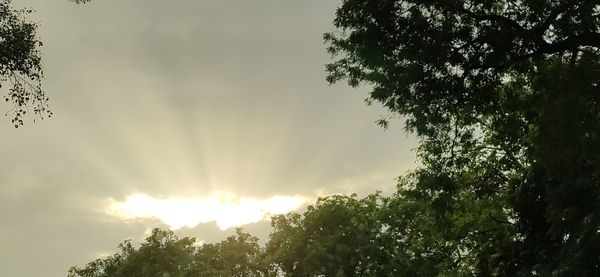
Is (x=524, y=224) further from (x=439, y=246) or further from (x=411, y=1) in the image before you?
(x=411, y=1)

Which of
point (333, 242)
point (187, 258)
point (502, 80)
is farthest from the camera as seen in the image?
point (187, 258)

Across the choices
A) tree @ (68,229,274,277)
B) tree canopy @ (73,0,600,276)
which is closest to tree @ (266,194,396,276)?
tree @ (68,229,274,277)

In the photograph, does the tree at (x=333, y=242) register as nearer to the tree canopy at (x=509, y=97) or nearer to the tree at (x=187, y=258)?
the tree at (x=187, y=258)

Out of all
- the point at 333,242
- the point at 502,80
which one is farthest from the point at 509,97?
the point at 333,242

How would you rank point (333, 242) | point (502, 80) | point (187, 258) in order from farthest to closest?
1. point (187, 258)
2. point (333, 242)
3. point (502, 80)

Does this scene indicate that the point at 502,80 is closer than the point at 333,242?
Yes

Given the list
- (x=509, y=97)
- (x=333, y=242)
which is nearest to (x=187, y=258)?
(x=333, y=242)

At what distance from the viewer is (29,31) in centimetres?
1340

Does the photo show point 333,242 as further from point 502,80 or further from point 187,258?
point 502,80

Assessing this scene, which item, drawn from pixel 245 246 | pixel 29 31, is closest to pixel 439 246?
pixel 29 31

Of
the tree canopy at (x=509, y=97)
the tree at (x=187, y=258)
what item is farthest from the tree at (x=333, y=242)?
the tree canopy at (x=509, y=97)

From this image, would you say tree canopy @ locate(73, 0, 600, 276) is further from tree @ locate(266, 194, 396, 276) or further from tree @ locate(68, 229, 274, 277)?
tree @ locate(68, 229, 274, 277)

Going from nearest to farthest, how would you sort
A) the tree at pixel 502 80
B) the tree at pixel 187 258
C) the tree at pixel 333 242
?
the tree at pixel 502 80, the tree at pixel 333 242, the tree at pixel 187 258

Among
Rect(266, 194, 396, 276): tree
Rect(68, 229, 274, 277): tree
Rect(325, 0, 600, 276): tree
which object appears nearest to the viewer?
Rect(325, 0, 600, 276): tree
